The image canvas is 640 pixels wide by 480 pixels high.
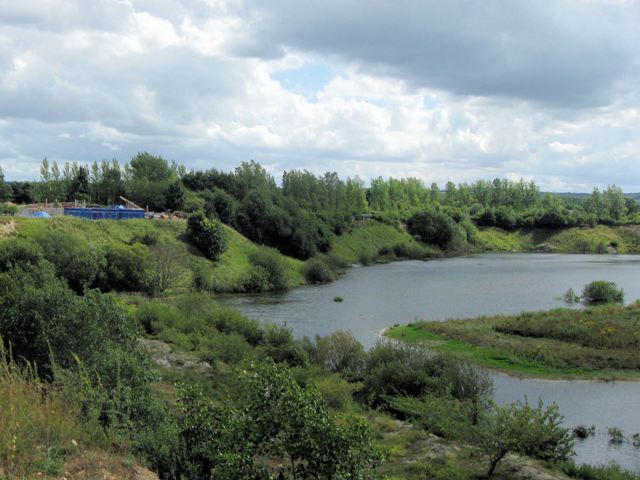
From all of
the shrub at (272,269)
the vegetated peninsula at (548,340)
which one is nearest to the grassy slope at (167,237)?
the shrub at (272,269)

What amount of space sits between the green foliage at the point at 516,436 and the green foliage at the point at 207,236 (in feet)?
208

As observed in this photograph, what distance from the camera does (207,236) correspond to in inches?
3169

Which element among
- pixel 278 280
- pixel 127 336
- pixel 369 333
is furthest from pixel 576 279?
pixel 127 336

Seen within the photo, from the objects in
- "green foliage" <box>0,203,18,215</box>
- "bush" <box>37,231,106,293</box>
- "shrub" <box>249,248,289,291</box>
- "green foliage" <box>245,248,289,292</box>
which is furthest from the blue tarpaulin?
"shrub" <box>249,248,289,291</box>

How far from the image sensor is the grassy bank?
35969mm

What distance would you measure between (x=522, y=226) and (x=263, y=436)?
171 m

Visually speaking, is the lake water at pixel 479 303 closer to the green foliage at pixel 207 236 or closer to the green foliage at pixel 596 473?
the green foliage at pixel 596 473

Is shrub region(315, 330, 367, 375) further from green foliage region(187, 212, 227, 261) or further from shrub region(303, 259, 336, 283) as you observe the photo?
shrub region(303, 259, 336, 283)

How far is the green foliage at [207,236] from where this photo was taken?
8012 centimetres

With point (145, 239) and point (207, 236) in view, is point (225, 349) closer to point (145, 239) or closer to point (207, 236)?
point (145, 239)

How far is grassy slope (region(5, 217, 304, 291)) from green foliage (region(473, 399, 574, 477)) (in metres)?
55.3

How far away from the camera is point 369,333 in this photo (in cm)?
4766

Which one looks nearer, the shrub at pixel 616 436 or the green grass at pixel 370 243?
the shrub at pixel 616 436

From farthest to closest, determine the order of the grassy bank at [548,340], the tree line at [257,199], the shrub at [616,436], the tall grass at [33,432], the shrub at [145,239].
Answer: the tree line at [257,199]
the shrub at [145,239]
the grassy bank at [548,340]
the shrub at [616,436]
the tall grass at [33,432]
